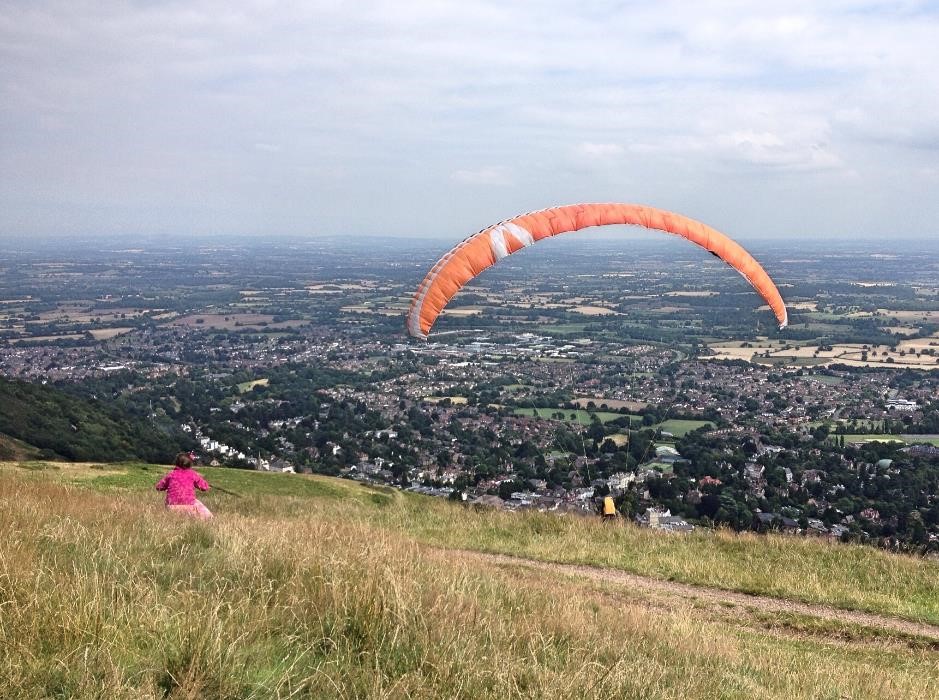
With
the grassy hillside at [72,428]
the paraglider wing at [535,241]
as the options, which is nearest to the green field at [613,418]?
the grassy hillside at [72,428]

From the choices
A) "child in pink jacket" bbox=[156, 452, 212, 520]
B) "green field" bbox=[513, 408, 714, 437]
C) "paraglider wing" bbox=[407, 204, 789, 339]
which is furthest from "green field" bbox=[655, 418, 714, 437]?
"child in pink jacket" bbox=[156, 452, 212, 520]

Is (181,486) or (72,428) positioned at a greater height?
(181,486)

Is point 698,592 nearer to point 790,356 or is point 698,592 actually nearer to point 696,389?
point 696,389

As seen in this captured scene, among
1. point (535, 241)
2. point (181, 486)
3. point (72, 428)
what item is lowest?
point (72, 428)

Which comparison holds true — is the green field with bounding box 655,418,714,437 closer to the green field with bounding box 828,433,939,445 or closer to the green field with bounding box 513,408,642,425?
the green field with bounding box 513,408,642,425

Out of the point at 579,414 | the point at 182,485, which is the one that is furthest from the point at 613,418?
the point at 182,485

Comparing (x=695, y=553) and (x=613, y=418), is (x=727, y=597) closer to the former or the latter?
(x=695, y=553)
